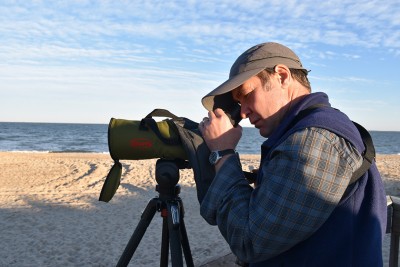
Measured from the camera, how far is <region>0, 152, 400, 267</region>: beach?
4840mm

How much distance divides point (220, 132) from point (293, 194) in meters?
0.42

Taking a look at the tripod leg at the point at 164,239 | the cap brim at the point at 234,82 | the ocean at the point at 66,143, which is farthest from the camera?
the ocean at the point at 66,143

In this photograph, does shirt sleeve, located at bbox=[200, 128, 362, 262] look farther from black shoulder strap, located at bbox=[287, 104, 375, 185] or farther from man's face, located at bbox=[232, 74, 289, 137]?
man's face, located at bbox=[232, 74, 289, 137]

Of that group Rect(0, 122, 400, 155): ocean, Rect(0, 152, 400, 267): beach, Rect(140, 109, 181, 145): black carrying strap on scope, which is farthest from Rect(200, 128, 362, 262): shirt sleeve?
Rect(0, 122, 400, 155): ocean

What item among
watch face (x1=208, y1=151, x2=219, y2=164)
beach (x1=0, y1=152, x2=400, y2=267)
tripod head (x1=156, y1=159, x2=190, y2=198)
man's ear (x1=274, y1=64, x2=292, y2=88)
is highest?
man's ear (x1=274, y1=64, x2=292, y2=88)

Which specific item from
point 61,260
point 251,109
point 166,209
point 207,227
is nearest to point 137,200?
point 207,227

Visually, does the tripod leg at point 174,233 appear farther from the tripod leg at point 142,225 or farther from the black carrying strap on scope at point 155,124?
the black carrying strap on scope at point 155,124

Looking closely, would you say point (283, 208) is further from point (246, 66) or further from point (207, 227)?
point (207, 227)

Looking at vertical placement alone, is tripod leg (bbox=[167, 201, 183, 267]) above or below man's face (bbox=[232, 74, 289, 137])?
below

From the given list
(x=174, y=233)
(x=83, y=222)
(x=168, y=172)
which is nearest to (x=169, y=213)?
(x=174, y=233)

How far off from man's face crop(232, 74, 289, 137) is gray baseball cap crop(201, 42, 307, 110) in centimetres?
4

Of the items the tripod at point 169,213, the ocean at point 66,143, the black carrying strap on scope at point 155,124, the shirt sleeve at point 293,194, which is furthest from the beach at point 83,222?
the ocean at point 66,143

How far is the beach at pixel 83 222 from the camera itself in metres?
4.84

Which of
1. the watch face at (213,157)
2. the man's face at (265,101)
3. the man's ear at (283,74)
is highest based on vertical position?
the man's ear at (283,74)
